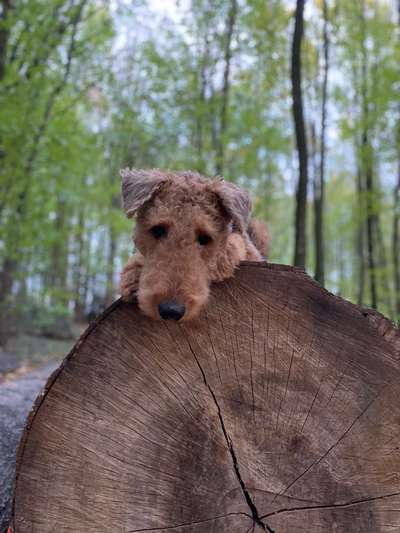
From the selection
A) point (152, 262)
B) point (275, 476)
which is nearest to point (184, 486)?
point (275, 476)

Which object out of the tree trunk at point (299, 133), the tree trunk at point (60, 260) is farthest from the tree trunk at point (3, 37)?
the tree trunk at point (60, 260)

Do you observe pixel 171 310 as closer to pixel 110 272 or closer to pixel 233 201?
pixel 233 201

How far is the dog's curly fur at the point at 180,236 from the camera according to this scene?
180 cm

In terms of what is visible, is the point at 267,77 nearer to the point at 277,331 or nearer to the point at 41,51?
the point at 41,51

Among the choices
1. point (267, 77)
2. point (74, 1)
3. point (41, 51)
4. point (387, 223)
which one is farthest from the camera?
point (387, 223)

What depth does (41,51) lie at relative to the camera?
27.4 ft

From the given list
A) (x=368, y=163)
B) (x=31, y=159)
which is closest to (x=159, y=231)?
(x=31, y=159)

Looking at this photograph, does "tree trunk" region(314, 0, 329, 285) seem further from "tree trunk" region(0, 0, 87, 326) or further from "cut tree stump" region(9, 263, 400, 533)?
"cut tree stump" region(9, 263, 400, 533)

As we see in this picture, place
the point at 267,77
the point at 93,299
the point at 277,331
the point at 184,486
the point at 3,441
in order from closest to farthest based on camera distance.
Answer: the point at 184,486 → the point at 277,331 → the point at 3,441 → the point at 267,77 → the point at 93,299

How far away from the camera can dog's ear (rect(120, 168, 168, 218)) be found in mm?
2076

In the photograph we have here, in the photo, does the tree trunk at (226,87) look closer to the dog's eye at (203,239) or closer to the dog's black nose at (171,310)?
the dog's eye at (203,239)

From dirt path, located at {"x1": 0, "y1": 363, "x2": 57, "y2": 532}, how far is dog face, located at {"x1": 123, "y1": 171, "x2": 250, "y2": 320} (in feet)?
5.29

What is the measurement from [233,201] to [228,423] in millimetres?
1026

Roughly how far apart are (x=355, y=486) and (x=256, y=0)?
34.7 feet
